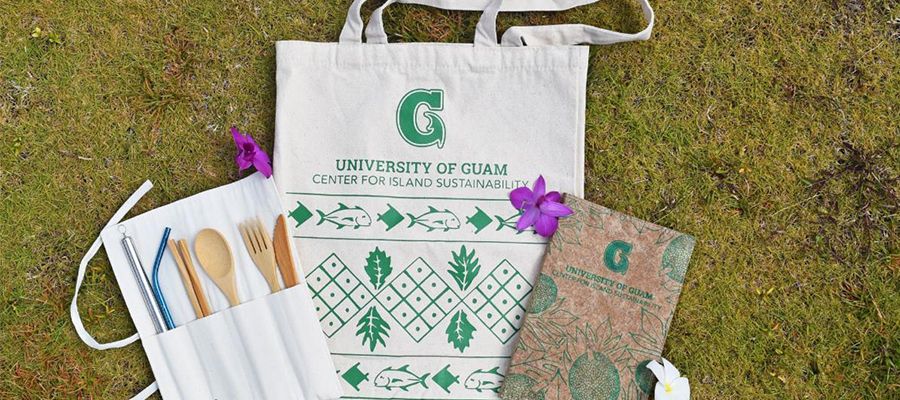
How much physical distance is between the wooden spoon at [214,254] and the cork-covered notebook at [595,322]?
642mm

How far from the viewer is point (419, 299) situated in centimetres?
137

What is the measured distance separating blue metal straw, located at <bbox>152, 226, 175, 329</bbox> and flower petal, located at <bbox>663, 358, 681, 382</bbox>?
41.4 inches

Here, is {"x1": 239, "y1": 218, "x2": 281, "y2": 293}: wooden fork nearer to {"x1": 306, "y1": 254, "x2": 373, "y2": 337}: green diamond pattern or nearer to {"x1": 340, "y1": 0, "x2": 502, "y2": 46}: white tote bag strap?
{"x1": 306, "y1": 254, "x2": 373, "y2": 337}: green diamond pattern

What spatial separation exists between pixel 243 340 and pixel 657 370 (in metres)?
0.87

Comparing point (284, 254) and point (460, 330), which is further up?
point (284, 254)

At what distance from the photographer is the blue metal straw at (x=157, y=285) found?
1358 mm

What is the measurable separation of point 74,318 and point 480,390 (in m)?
0.90

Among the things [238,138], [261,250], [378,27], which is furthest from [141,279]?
[378,27]

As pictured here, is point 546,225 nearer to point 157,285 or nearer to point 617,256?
point 617,256

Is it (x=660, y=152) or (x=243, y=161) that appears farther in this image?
(x=660, y=152)

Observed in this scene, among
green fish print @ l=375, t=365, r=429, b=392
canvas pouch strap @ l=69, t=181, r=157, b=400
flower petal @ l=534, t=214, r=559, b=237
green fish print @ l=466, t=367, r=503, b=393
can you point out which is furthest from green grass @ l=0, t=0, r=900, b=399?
green fish print @ l=375, t=365, r=429, b=392

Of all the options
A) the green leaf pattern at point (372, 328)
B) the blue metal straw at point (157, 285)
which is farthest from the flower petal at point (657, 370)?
the blue metal straw at point (157, 285)

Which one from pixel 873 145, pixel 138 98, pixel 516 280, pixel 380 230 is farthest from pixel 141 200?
pixel 873 145

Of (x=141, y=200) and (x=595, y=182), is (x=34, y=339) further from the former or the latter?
(x=595, y=182)
